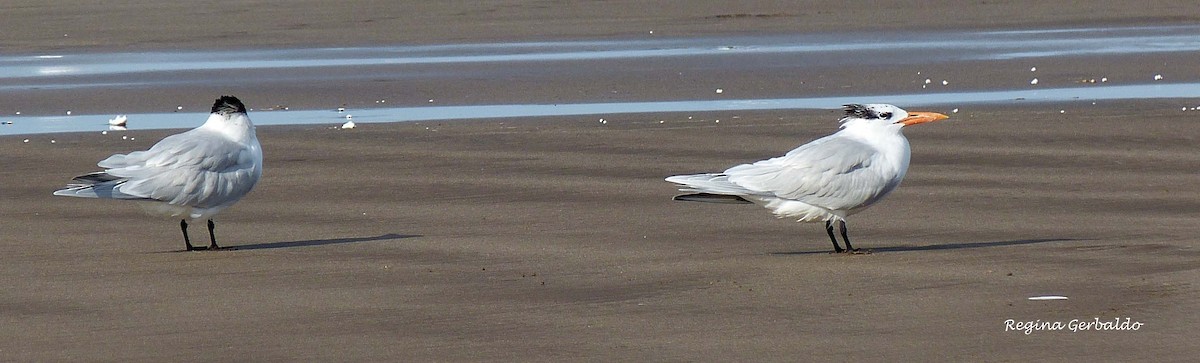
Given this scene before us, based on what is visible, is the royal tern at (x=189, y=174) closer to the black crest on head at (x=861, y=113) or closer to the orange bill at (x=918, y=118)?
the black crest on head at (x=861, y=113)

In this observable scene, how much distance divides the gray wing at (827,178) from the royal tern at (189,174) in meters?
2.26

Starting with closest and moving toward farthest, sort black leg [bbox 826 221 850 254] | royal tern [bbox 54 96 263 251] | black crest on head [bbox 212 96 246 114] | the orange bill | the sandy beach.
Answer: the sandy beach → black leg [bbox 826 221 850 254] → the orange bill → royal tern [bbox 54 96 263 251] → black crest on head [bbox 212 96 246 114]

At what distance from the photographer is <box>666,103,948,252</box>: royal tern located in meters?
7.21

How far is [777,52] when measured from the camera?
19.2 m

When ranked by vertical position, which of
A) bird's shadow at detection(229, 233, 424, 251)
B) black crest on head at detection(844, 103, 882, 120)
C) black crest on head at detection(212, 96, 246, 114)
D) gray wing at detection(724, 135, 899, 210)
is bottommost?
bird's shadow at detection(229, 233, 424, 251)

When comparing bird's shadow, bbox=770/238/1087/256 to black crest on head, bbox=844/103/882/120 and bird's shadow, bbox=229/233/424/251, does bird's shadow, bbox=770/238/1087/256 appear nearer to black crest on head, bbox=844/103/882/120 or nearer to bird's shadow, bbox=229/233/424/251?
black crest on head, bbox=844/103/882/120

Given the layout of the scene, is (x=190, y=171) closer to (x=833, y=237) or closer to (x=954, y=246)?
(x=833, y=237)

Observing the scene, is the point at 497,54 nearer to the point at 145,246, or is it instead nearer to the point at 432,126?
the point at 432,126

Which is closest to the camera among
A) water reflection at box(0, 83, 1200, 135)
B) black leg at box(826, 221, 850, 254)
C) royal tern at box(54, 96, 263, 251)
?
black leg at box(826, 221, 850, 254)

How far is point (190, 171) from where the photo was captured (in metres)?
7.81

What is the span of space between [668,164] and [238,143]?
310 centimetres

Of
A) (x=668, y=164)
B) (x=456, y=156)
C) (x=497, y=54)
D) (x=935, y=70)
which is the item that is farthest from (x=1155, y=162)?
(x=497, y=54)

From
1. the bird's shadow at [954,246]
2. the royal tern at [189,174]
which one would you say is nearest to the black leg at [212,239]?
the royal tern at [189,174]

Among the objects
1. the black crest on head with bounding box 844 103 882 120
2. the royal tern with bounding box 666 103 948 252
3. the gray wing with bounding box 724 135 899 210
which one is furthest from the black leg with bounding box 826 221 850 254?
the black crest on head with bounding box 844 103 882 120
